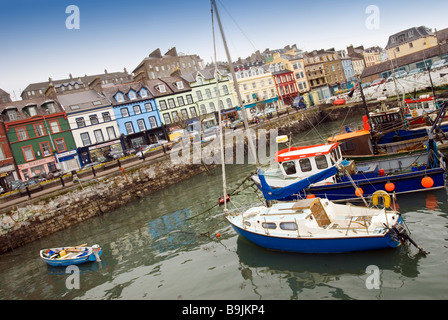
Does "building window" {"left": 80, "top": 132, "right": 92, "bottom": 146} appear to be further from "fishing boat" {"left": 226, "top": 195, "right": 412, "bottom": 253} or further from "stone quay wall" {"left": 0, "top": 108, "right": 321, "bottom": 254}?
"fishing boat" {"left": 226, "top": 195, "right": 412, "bottom": 253}

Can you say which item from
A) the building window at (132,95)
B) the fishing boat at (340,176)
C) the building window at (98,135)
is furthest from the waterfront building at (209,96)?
the fishing boat at (340,176)

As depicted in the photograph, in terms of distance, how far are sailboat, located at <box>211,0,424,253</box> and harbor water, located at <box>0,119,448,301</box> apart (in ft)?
1.42

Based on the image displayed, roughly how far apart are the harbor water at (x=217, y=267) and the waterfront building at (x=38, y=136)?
2074 centimetres

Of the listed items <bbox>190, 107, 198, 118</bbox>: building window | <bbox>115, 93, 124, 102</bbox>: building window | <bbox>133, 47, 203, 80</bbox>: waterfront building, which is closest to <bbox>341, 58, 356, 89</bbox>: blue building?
<bbox>133, 47, 203, 80</bbox>: waterfront building

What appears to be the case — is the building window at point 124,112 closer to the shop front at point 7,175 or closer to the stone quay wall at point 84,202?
the shop front at point 7,175

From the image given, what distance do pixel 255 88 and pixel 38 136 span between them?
36.0 metres

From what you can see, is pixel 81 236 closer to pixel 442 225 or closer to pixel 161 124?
pixel 442 225

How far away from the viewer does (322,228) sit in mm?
10203

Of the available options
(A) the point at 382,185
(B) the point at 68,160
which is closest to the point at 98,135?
(B) the point at 68,160

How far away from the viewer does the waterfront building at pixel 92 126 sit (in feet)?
131

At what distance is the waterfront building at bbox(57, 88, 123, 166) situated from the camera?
3978 centimetres

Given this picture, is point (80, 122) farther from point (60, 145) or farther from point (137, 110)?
point (137, 110)
